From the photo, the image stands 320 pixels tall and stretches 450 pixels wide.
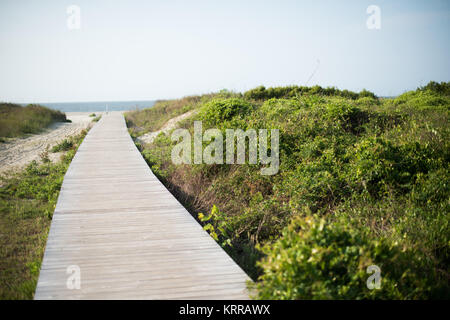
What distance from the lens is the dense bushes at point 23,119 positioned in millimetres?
16788

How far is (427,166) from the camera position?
5371 millimetres

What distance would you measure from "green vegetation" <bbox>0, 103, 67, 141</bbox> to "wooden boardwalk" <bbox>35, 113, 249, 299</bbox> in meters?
13.4

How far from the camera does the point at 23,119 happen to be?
1995cm

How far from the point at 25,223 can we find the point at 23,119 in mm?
17713

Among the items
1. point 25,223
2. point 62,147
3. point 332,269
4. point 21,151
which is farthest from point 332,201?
point 21,151

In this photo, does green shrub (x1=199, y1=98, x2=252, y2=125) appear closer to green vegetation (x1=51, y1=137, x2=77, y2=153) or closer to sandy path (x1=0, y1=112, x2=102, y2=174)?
sandy path (x1=0, y1=112, x2=102, y2=174)

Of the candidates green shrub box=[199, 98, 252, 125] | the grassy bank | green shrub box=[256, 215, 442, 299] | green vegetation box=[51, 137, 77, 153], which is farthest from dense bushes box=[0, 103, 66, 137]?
green shrub box=[256, 215, 442, 299]

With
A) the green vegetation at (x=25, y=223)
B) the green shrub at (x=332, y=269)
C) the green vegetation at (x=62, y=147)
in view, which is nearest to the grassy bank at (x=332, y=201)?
the green shrub at (x=332, y=269)

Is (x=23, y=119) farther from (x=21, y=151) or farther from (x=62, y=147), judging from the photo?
(x=62, y=147)

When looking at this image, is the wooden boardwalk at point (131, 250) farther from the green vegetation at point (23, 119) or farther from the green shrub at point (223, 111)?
the green vegetation at point (23, 119)

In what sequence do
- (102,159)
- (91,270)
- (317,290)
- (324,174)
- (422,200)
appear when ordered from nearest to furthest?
(317,290) < (91,270) < (422,200) < (324,174) < (102,159)
